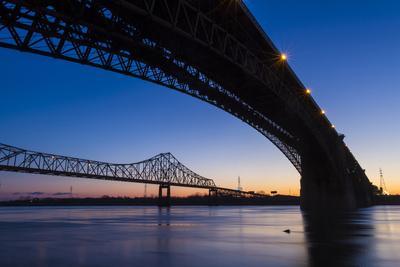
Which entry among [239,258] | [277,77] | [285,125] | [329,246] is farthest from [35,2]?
[285,125]

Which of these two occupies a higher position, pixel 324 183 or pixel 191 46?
pixel 191 46

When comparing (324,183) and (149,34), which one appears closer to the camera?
(149,34)

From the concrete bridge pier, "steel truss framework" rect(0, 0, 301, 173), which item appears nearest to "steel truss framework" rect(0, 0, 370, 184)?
"steel truss framework" rect(0, 0, 301, 173)

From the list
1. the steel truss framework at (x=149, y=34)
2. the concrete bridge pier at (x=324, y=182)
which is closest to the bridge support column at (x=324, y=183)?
the concrete bridge pier at (x=324, y=182)

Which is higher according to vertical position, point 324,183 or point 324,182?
point 324,182

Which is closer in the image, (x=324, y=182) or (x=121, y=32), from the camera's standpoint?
(x=121, y=32)

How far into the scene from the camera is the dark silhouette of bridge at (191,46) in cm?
2517

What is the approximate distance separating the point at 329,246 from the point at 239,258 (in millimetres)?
5187

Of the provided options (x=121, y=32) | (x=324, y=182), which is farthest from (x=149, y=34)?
(x=324, y=182)

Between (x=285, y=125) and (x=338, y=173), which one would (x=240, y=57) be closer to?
(x=285, y=125)

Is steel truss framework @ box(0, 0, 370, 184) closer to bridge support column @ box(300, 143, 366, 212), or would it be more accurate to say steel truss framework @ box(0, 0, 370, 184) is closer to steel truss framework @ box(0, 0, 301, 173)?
steel truss framework @ box(0, 0, 301, 173)

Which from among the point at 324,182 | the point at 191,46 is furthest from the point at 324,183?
the point at 191,46

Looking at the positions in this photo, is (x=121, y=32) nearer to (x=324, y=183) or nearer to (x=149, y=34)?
(x=149, y=34)

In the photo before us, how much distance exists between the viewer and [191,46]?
32844 mm
